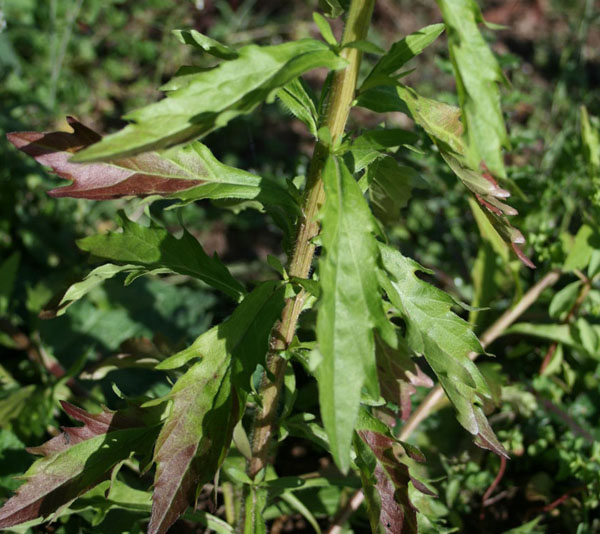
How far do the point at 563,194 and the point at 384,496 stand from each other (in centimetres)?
157

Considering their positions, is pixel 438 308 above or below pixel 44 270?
above

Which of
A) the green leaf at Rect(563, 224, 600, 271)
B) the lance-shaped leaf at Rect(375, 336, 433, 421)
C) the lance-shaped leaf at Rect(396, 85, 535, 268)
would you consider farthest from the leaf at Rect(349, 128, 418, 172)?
the green leaf at Rect(563, 224, 600, 271)

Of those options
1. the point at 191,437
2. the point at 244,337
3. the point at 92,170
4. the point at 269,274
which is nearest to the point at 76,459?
the point at 191,437

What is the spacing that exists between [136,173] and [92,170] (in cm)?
8

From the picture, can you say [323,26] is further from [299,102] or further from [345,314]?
[345,314]

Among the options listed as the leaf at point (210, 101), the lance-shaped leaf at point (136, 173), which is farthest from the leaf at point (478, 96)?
the lance-shaped leaf at point (136, 173)

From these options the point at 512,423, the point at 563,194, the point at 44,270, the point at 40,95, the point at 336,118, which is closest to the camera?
the point at 336,118

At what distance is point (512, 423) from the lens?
86.2 inches

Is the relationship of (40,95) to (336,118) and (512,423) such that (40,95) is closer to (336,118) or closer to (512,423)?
(336,118)

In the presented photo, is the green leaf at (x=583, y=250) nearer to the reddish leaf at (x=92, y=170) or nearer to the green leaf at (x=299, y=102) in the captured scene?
the green leaf at (x=299, y=102)

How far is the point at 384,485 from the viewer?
1338mm

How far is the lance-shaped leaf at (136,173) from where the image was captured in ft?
3.77

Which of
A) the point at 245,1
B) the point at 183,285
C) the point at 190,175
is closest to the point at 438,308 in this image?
the point at 190,175

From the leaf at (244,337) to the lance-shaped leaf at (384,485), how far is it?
1.01ft
